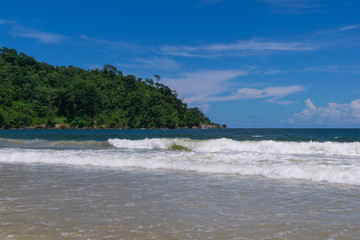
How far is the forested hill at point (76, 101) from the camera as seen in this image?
95.6 metres

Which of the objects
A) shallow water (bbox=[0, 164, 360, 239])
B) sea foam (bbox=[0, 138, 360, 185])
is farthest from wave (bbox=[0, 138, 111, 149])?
shallow water (bbox=[0, 164, 360, 239])

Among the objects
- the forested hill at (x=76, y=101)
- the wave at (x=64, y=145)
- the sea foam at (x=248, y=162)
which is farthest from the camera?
the forested hill at (x=76, y=101)

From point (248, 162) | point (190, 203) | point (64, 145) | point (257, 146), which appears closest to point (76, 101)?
point (64, 145)

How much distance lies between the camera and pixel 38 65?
135m

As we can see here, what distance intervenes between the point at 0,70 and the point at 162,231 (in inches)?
5071

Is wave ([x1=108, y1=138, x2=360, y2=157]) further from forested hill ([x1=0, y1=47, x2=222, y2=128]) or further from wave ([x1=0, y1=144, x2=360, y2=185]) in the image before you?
forested hill ([x1=0, y1=47, x2=222, y2=128])

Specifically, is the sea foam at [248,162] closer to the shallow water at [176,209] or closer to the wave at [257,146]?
the wave at [257,146]

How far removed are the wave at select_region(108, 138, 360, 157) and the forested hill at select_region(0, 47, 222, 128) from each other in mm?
78455

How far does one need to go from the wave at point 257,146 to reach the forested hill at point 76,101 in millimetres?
78455

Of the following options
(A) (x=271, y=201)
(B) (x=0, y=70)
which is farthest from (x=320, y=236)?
(B) (x=0, y=70)

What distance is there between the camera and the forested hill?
3765 inches

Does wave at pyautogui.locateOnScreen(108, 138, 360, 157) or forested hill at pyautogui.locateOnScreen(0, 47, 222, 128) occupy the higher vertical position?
forested hill at pyautogui.locateOnScreen(0, 47, 222, 128)

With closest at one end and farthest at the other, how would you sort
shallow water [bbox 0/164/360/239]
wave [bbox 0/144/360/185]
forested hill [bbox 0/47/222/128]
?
shallow water [bbox 0/164/360/239]
wave [bbox 0/144/360/185]
forested hill [bbox 0/47/222/128]

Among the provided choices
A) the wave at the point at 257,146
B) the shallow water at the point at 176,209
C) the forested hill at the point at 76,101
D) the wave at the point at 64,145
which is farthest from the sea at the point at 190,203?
the forested hill at the point at 76,101
